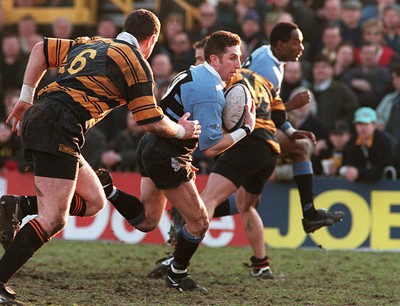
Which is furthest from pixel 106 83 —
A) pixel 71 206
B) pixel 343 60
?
pixel 343 60

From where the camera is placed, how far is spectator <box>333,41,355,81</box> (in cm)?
1384

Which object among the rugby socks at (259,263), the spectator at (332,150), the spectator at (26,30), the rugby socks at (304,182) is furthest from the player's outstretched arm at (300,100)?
the spectator at (26,30)

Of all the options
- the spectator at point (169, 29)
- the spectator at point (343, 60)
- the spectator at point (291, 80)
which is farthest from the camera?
the spectator at point (169, 29)

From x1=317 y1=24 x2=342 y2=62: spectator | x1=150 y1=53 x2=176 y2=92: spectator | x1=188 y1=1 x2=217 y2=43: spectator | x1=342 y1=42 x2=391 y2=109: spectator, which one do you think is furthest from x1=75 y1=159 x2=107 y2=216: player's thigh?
x1=188 y1=1 x2=217 y2=43: spectator

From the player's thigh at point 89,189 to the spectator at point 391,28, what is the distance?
788 centimetres

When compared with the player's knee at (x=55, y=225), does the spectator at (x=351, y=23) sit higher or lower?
higher

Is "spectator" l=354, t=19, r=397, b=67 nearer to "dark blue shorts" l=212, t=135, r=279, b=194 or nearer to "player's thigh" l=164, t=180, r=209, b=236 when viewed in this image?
"dark blue shorts" l=212, t=135, r=279, b=194

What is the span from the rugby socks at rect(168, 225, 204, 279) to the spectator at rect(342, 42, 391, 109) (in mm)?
6109

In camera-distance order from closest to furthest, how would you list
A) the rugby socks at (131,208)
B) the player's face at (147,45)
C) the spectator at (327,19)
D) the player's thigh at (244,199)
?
the player's face at (147,45)
the rugby socks at (131,208)
the player's thigh at (244,199)
the spectator at (327,19)

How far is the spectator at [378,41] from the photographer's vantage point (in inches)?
550

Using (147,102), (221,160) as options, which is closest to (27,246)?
(147,102)

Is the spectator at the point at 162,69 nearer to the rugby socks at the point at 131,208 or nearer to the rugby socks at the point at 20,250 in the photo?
the rugby socks at the point at 131,208

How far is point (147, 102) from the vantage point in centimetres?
684

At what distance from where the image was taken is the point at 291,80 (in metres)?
13.7
